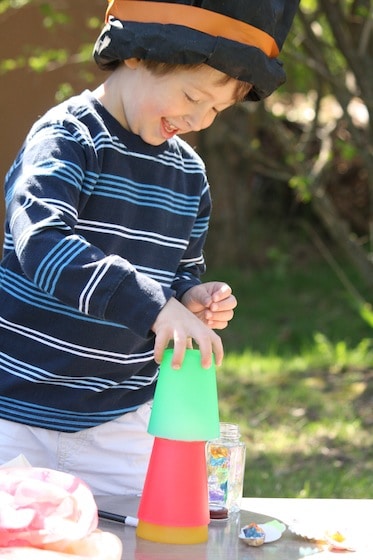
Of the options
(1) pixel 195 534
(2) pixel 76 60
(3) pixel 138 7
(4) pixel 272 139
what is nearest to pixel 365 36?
(2) pixel 76 60

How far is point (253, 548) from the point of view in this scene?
1859 millimetres

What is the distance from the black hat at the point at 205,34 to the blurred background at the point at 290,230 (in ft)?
6.73

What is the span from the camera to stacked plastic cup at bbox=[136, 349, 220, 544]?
1769mm

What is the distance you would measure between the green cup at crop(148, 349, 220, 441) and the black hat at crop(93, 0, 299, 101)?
54 cm

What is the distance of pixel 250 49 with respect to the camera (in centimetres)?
194

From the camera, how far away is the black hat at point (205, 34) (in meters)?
1.91

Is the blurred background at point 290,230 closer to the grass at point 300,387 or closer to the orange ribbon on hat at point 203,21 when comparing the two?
the grass at point 300,387

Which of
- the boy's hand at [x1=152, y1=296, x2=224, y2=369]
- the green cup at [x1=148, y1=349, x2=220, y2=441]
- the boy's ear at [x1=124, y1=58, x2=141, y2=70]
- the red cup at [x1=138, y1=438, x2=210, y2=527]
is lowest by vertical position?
the red cup at [x1=138, y1=438, x2=210, y2=527]

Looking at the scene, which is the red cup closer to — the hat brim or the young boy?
the young boy

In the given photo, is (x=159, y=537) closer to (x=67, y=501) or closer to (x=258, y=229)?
(x=67, y=501)

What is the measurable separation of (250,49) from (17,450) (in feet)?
2.89

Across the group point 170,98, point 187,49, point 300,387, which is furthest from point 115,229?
point 300,387

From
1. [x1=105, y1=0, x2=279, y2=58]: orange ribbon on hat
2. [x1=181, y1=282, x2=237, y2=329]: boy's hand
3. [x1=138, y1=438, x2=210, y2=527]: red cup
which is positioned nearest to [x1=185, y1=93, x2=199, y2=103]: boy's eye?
[x1=105, y1=0, x2=279, y2=58]: orange ribbon on hat

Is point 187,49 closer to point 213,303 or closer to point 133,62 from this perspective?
point 133,62
